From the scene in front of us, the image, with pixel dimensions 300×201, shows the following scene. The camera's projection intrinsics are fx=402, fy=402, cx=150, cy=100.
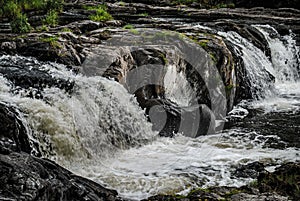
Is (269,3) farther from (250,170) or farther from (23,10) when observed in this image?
(250,170)

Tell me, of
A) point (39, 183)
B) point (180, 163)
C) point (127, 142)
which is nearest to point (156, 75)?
point (127, 142)

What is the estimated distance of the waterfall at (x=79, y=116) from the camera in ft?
25.5

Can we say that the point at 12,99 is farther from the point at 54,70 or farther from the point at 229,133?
the point at 229,133

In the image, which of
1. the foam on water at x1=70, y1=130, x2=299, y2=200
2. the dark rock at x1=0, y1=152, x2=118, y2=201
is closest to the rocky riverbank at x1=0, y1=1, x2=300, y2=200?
the dark rock at x1=0, y1=152, x2=118, y2=201

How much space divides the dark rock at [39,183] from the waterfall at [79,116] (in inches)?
92.2

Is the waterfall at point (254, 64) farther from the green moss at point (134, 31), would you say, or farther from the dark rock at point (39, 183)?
the dark rock at point (39, 183)

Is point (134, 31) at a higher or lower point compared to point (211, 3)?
lower

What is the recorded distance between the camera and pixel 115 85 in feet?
31.7

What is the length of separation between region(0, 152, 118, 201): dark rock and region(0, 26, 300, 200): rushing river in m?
1.48

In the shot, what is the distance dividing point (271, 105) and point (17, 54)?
8335mm

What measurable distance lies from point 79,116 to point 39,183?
4.20 meters

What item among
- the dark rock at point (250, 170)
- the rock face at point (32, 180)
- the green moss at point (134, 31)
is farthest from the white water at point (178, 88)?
the rock face at point (32, 180)

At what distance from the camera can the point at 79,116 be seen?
8.56 metres

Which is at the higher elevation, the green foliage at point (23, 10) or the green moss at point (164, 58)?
the green foliage at point (23, 10)
